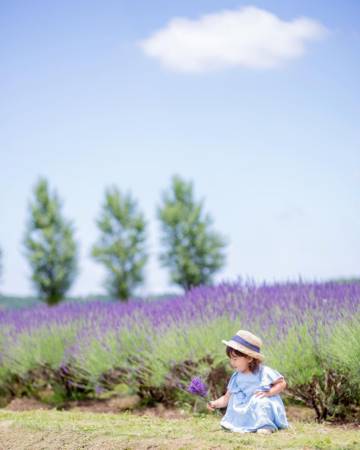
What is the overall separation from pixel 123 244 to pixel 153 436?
2095cm

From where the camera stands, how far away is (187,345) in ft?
23.4

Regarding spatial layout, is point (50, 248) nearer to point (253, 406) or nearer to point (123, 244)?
point (123, 244)

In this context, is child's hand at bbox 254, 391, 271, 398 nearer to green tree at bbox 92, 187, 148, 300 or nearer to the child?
the child

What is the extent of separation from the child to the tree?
63.6 feet

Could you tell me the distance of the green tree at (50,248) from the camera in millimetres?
26250

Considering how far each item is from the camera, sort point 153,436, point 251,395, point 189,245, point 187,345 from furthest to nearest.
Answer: point 189,245
point 187,345
point 251,395
point 153,436

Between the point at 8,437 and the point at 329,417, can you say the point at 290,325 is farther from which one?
the point at 8,437

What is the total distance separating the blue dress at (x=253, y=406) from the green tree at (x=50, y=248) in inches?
831

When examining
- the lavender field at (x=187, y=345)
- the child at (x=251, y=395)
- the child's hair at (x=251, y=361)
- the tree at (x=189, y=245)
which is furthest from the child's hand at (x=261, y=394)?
the tree at (x=189, y=245)

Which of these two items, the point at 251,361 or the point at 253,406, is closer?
the point at 253,406

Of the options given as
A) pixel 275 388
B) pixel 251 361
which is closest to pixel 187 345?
pixel 251 361

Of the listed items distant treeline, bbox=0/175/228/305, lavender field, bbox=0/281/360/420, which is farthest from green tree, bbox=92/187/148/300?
lavender field, bbox=0/281/360/420

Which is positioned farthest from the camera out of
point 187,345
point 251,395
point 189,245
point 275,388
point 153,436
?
point 189,245

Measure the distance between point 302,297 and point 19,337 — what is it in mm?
3843
